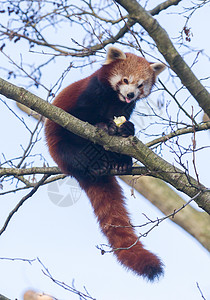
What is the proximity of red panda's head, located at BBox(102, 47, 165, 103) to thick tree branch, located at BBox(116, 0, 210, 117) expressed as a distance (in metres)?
0.99

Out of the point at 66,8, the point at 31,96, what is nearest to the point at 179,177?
the point at 31,96

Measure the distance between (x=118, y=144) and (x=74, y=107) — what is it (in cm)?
136

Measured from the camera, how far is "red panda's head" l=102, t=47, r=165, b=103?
462 cm

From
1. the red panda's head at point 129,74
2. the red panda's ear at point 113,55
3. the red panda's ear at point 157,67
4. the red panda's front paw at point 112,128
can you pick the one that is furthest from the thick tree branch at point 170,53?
the red panda's ear at point 157,67

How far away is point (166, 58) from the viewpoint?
11.7 feet

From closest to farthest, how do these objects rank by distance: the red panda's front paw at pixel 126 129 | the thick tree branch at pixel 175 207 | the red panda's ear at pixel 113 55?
1. the red panda's front paw at pixel 126 129
2. the red panda's ear at pixel 113 55
3. the thick tree branch at pixel 175 207

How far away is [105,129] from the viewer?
4.14m

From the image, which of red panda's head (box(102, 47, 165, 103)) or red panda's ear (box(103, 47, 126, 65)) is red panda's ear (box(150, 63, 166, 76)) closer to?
red panda's head (box(102, 47, 165, 103))

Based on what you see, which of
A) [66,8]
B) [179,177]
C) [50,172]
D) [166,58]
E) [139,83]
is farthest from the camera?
[66,8]

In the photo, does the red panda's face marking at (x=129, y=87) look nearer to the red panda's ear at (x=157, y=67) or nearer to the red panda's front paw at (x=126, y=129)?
the red panda's ear at (x=157, y=67)

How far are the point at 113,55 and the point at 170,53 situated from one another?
1.51m

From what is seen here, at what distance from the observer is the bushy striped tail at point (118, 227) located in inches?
132

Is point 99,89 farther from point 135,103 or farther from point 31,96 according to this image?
point 31,96

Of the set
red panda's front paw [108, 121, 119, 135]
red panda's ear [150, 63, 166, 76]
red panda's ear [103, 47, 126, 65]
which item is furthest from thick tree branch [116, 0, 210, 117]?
red panda's ear [150, 63, 166, 76]
